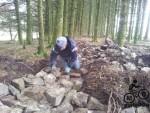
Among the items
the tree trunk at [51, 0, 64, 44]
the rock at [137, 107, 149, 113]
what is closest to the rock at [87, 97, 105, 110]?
the rock at [137, 107, 149, 113]

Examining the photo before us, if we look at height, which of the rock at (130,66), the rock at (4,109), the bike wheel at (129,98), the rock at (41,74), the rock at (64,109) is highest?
the rock at (130,66)

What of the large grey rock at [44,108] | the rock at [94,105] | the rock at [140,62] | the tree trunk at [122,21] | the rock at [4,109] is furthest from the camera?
the tree trunk at [122,21]

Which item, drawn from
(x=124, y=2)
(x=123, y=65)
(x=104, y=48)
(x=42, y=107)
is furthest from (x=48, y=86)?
(x=124, y=2)

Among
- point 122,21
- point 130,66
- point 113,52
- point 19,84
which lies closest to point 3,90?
point 19,84

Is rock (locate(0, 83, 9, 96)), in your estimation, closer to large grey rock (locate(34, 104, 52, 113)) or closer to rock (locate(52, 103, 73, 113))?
large grey rock (locate(34, 104, 52, 113))

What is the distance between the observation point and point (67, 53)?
28.7 feet

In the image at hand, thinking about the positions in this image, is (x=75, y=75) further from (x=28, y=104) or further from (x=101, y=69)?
(x=28, y=104)

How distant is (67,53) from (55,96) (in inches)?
77.4

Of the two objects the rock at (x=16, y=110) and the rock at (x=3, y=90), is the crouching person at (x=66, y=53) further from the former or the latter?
the rock at (x=16, y=110)

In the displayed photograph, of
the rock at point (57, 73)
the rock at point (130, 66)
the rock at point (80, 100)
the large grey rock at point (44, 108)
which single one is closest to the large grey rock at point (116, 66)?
the rock at point (130, 66)

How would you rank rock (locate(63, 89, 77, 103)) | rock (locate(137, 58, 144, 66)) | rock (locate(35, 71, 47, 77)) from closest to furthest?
1. rock (locate(63, 89, 77, 103))
2. rock (locate(35, 71, 47, 77))
3. rock (locate(137, 58, 144, 66))

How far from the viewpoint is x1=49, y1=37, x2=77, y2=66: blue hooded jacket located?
8.38 metres

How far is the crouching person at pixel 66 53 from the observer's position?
327 inches

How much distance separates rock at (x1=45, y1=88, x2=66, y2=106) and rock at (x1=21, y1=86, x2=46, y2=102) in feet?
0.60
